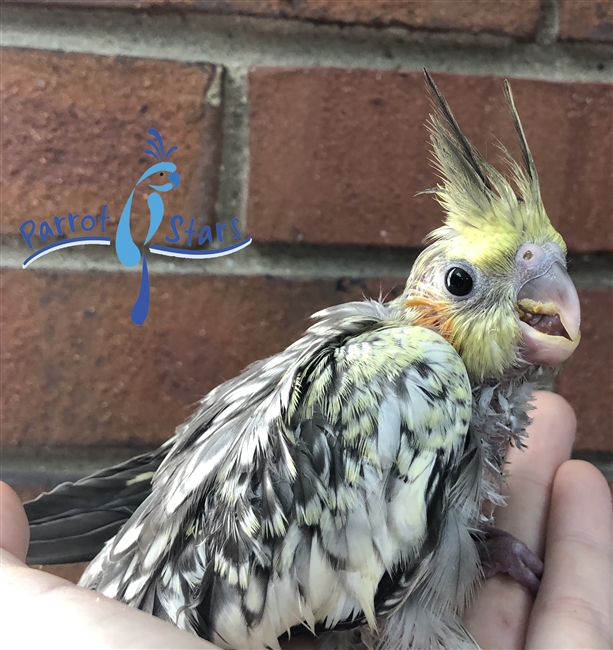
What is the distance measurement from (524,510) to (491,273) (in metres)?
0.30

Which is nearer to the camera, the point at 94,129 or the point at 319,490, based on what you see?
the point at 319,490

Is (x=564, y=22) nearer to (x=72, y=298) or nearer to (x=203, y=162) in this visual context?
(x=203, y=162)

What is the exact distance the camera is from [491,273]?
43cm

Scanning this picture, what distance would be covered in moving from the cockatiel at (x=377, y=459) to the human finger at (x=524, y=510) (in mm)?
28

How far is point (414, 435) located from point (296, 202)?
0.32 m

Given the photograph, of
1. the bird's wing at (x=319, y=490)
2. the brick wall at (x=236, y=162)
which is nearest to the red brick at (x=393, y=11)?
the brick wall at (x=236, y=162)

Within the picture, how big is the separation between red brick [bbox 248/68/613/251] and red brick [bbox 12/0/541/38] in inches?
2.1

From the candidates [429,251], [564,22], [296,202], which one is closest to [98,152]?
[296,202]

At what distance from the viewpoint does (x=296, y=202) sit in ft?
1.91

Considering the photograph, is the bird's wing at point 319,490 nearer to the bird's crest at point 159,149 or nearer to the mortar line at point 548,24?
the bird's crest at point 159,149

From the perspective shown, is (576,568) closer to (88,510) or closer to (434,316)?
(434,316)

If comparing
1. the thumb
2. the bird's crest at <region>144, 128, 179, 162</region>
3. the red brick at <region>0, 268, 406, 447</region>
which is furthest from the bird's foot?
the bird's crest at <region>144, 128, 179, 162</region>

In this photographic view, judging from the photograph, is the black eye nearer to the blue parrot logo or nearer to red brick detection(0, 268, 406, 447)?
red brick detection(0, 268, 406, 447)

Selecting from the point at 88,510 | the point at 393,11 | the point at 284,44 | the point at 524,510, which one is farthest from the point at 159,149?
the point at 524,510
